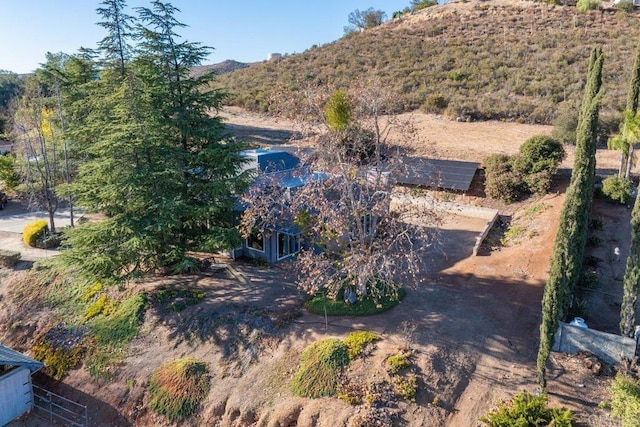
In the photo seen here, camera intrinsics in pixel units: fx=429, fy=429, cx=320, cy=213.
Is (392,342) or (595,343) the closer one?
(595,343)

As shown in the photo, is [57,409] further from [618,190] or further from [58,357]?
[618,190]

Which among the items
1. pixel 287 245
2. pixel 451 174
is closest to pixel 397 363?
pixel 287 245

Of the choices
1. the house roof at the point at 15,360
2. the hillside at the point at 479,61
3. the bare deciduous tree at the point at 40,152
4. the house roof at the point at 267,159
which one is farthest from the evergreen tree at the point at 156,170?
the hillside at the point at 479,61

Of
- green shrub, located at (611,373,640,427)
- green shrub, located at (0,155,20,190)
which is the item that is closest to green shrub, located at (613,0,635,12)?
green shrub, located at (611,373,640,427)

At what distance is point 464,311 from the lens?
51.0ft

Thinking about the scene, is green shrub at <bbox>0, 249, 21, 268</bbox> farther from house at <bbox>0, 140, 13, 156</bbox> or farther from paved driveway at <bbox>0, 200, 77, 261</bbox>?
house at <bbox>0, 140, 13, 156</bbox>

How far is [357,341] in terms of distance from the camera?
1382cm

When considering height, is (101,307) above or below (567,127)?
below

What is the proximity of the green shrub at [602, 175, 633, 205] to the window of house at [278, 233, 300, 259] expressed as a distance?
17579mm

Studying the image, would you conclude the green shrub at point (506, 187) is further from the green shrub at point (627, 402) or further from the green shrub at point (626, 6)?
the green shrub at point (626, 6)

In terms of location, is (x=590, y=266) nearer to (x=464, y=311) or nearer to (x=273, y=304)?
(x=464, y=311)

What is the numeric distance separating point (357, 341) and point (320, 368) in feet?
5.05

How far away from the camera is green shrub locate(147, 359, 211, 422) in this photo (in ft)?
43.1

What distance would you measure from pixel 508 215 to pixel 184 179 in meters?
19.2
